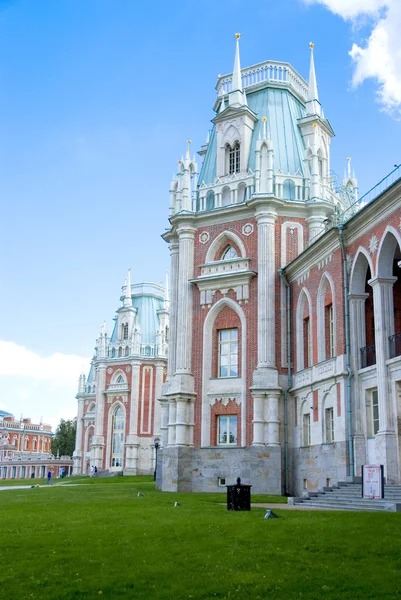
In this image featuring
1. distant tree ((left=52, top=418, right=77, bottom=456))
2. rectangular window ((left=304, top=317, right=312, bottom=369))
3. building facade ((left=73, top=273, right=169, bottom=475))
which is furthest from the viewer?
distant tree ((left=52, top=418, right=77, bottom=456))

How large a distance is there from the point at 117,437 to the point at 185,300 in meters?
45.3

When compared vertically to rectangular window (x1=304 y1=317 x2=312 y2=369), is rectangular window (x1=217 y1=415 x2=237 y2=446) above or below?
below

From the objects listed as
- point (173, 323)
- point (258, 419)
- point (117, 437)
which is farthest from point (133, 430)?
point (258, 419)

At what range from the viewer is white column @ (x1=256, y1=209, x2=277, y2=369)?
3478cm

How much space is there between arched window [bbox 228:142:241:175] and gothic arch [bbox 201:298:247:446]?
26.4 feet

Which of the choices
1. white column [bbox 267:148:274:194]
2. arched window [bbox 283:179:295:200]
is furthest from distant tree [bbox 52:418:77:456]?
white column [bbox 267:148:274:194]

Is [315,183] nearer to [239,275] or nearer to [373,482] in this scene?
[239,275]

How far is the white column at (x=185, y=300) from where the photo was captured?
122ft

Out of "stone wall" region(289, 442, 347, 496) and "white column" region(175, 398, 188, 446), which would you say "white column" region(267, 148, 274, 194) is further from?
"stone wall" region(289, 442, 347, 496)

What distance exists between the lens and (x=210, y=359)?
121ft

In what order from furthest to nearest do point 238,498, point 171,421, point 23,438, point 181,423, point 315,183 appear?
point 23,438
point 315,183
point 171,421
point 181,423
point 238,498

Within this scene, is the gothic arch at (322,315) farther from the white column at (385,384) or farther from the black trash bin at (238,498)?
the black trash bin at (238,498)

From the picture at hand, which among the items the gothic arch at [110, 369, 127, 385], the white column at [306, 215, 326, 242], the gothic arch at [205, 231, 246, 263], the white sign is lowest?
the white sign

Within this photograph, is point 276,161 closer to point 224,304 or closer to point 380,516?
point 224,304
